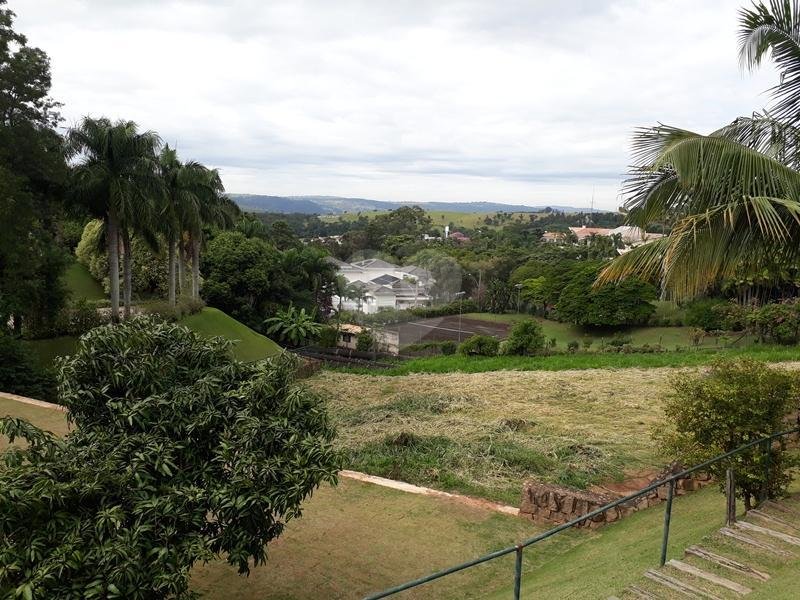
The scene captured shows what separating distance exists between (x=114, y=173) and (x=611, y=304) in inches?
1318

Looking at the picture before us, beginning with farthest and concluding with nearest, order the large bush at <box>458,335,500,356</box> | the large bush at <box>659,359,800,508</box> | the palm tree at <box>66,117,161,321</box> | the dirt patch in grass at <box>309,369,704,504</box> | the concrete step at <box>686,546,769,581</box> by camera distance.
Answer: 1. the large bush at <box>458,335,500,356</box>
2. the palm tree at <box>66,117,161,321</box>
3. the dirt patch in grass at <box>309,369,704,504</box>
4. the large bush at <box>659,359,800,508</box>
5. the concrete step at <box>686,546,769,581</box>

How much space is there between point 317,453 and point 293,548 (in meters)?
2.79

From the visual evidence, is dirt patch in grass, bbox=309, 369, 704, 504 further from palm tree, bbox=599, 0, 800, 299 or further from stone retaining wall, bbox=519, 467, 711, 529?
palm tree, bbox=599, 0, 800, 299

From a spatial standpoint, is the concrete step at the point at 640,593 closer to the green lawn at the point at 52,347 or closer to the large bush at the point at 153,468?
the large bush at the point at 153,468

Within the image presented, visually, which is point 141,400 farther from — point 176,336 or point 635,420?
point 635,420

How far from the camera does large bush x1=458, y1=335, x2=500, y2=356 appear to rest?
92.8 ft

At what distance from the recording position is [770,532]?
19.3 feet

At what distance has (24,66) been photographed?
15359 millimetres

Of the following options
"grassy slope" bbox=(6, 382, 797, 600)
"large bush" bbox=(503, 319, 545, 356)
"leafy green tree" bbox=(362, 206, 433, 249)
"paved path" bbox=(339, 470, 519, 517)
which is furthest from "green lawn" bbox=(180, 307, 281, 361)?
"leafy green tree" bbox=(362, 206, 433, 249)

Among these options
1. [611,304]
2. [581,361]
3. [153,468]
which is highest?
[153,468]

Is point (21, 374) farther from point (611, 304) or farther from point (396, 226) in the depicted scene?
point (396, 226)

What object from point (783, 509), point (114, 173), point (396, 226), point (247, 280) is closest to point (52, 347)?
point (114, 173)

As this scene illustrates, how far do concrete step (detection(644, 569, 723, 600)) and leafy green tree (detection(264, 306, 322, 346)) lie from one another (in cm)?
2986

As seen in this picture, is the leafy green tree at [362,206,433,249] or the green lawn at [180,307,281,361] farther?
the leafy green tree at [362,206,433,249]
